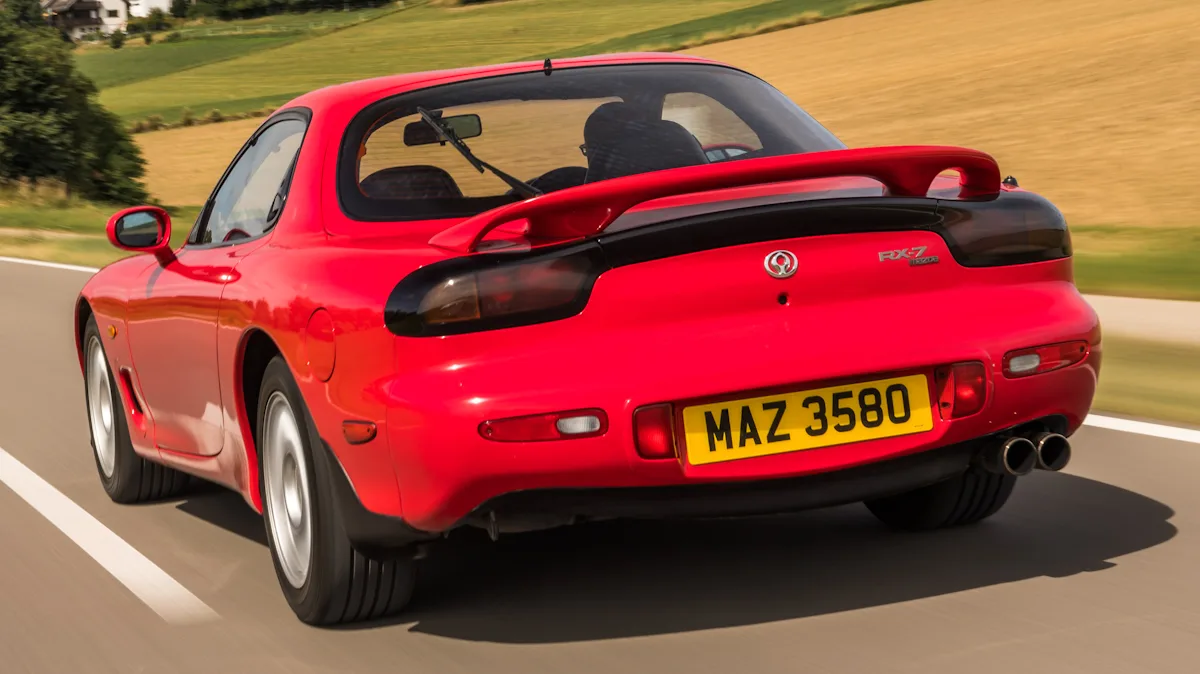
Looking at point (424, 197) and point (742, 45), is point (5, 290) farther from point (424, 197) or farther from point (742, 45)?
point (742, 45)

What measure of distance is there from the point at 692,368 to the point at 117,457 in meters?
3.21

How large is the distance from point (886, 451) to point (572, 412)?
2.49 ft

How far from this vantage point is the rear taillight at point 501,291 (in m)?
3.84

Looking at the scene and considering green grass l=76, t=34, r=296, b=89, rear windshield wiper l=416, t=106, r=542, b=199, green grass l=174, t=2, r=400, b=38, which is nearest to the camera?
rear windshield wiper l=416, t=106, r=542, b=199

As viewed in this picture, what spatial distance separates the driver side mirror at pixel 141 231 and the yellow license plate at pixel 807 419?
2565mm

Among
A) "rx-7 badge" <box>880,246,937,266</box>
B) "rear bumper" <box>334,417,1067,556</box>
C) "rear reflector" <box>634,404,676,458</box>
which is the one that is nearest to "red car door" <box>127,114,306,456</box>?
"rear bumper" <box>334,417,1067,556</box>

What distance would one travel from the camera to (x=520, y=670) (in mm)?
3904

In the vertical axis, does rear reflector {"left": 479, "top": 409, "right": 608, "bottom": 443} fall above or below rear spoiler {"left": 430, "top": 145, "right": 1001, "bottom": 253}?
below

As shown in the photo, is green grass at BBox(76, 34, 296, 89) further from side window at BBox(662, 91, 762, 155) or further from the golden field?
side window at BBox(662, 91, 762, 155)

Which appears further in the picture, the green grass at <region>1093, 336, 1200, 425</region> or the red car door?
the green grass at <region>1093, 336, 1200, 425</region>

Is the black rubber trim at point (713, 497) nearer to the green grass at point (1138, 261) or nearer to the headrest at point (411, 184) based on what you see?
the headrest at point (411, 184)

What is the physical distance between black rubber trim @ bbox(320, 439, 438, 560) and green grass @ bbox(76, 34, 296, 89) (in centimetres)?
7480

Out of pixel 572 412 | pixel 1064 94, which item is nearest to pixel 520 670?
pixel 572 412

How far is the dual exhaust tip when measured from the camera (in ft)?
13.7
